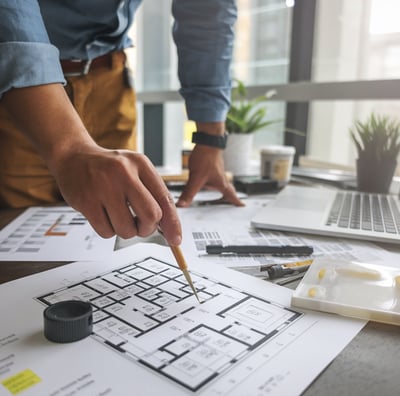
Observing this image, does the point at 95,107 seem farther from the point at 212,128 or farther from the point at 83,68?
the point at 212,128

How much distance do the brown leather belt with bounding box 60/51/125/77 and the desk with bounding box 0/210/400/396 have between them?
0.85 m

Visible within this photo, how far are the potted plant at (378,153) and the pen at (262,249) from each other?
565 millimetres

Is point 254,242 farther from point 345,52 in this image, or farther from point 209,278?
point 345,52

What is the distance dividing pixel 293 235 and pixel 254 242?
0.31ft

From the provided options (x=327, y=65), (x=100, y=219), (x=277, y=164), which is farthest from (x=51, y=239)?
(x=327, y=65)

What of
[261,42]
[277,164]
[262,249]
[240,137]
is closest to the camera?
[262,249]

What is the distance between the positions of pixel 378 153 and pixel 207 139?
47cm

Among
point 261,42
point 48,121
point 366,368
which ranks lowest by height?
point 366,368

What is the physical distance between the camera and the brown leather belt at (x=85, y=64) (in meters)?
0.99

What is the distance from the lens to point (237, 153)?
4.50ft

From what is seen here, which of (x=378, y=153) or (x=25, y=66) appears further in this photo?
(x=378, y=153)

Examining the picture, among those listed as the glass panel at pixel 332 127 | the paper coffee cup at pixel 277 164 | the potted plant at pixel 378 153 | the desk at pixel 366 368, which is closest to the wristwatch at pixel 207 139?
the paper coffee cup at pixel 277 164

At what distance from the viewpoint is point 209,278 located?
554 mm

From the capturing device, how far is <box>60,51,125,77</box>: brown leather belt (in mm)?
989
